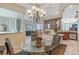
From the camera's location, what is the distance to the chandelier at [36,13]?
6.56ft

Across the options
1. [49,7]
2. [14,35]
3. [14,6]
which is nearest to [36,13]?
[49,7]

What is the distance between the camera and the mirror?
2012 mm

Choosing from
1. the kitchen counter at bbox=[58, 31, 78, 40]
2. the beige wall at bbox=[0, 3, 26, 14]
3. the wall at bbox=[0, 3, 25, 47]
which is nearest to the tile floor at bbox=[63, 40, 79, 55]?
the kitchen counter at bbox=[58, 31, 78, 40]

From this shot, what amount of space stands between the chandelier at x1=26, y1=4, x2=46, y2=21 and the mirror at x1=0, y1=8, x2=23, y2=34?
0.53ft

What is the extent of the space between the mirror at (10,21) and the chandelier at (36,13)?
161mm

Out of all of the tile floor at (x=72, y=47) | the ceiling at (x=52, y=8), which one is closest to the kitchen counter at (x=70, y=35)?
the tile floor at (x=72, y=47)

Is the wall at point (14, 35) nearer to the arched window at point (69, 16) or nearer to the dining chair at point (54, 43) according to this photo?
the dining chair at point (54, 43)

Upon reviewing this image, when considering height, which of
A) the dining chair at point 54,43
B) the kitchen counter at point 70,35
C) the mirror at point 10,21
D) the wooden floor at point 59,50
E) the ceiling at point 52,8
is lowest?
the wooden floor at point 59,50

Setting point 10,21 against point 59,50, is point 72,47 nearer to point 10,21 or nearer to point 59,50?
point 59,50

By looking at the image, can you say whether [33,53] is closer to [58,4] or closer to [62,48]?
[62,48]

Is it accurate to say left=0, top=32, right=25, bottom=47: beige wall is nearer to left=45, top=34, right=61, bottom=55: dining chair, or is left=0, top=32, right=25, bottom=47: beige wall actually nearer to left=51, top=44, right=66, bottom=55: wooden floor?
left=45, top=34, right=61, bottom=55: dining chair

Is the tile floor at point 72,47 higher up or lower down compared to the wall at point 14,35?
lower down
